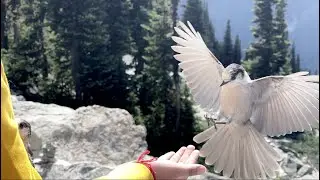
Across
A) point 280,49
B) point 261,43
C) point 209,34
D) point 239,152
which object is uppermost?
point 209,34

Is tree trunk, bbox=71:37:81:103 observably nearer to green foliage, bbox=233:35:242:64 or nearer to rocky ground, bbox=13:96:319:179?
rocky ground, bbox=13:96:319:179

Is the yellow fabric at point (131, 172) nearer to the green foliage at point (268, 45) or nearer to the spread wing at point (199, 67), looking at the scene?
the spread wing at point (199, 67)

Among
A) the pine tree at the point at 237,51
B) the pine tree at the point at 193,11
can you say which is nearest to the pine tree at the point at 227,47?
the pine tree at the point at 237,51

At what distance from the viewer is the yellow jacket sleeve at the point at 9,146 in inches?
21.6

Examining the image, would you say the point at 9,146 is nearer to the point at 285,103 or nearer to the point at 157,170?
the point at 157,170

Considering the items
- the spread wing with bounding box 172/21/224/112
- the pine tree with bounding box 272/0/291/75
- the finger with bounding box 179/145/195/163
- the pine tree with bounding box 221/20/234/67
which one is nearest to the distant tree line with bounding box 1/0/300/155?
the pine tree with bounding box 272/0/291/75

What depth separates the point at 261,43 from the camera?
31.0ft

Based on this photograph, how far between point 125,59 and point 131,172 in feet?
26.2

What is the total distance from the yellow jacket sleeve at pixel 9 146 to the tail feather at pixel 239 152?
48 centimetres

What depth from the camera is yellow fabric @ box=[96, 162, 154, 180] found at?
589 millimetres

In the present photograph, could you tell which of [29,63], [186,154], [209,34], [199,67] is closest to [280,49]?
[209,34]

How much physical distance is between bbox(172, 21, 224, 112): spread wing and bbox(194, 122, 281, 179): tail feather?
0.08 meters

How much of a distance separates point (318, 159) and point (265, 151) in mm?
6807

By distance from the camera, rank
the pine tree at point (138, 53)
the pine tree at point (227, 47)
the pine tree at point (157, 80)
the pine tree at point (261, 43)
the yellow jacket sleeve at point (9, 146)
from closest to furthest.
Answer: the yellow jacket sleeve at point (9, 146)
the pine tree at point (157, 80)
the pine tree at point (138, 53)
the pine tree at point (261, 43)
the pine tree at point (227, 47)
